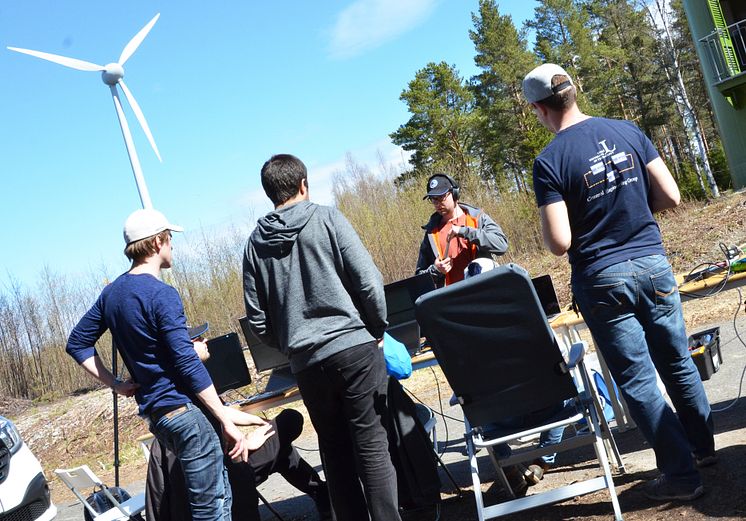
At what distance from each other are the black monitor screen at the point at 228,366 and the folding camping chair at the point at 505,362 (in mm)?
2992

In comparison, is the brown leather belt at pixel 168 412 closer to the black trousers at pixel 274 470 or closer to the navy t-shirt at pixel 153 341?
the navy t-shirt at pixel 153 341

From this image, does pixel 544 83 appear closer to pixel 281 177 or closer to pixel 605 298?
pixel 605 298

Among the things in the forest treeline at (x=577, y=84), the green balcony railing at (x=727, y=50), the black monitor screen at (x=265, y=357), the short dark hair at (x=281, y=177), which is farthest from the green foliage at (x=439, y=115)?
the short dark hair at (x=281, y=177)

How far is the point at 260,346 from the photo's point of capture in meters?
6.50

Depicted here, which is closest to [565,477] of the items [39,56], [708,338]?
[708,338]

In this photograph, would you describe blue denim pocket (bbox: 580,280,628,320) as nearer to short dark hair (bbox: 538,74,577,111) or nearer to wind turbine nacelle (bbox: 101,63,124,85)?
short dark hair (bbox: 538,74,577,111)

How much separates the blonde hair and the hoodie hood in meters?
0.54

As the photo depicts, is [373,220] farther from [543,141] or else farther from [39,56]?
[543,141]

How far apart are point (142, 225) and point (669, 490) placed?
2986 mm

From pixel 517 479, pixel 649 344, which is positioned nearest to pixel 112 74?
pixel 517 479

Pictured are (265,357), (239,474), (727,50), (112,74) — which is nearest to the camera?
(239,474)

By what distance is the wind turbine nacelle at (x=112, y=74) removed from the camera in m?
14.0

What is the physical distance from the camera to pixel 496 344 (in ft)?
13.0

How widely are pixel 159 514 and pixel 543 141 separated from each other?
3358cm
